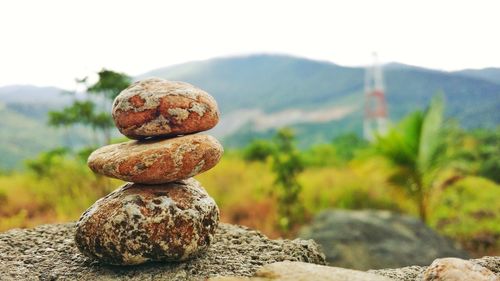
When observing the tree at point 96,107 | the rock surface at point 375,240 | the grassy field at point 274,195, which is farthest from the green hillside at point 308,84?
the tree at point 96,107

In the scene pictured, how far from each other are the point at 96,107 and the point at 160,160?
22.9 feet

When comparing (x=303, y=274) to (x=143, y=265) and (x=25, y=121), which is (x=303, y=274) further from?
(x=25, y=121)

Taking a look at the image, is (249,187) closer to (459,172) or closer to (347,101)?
(459,172)

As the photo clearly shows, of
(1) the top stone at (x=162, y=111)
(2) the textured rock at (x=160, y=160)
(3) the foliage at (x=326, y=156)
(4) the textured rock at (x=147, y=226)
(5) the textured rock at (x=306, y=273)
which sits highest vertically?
(1) the top stone at (x=162, y=111)

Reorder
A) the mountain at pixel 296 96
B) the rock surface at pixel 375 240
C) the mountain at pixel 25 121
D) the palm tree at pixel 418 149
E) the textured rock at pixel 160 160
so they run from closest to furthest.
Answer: the textured rock at pixel 160 160 < the rock surface at pixel 375 240 < the palm tree at pixel 418 149 < the mountain at pixel 25 121 < the mountain at pixel 296 96

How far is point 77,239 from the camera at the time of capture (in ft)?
19.6

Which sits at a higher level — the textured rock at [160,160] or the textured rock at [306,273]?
the textured rock at [160,160]

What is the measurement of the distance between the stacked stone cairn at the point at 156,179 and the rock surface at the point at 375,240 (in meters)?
5.67

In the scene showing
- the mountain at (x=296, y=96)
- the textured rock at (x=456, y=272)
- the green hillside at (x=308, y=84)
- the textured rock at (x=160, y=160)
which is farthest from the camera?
the green hillside at (x=308, y=84)

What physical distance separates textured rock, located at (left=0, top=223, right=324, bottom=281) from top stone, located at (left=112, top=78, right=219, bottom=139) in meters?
1.46

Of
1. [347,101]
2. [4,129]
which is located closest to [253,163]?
[4,129]

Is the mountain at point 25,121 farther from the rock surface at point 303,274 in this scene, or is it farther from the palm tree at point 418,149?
the rock surface at point 303,274

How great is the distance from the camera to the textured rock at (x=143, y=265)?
5.77m

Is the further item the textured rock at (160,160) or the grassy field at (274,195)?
the grassy field at (274,195)
